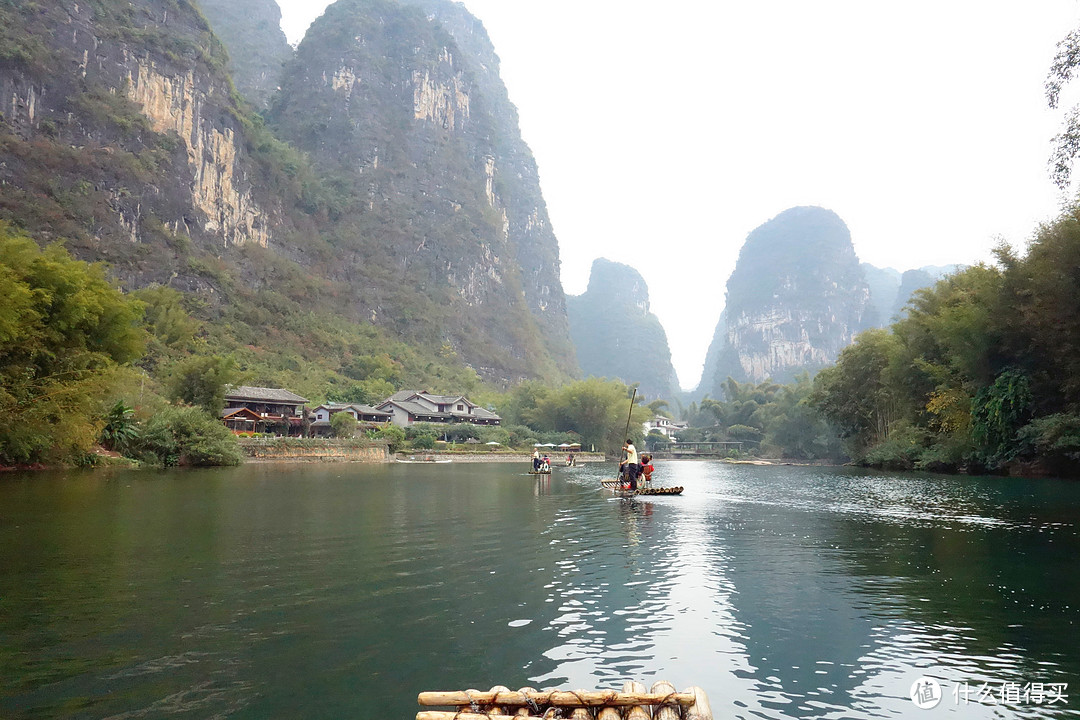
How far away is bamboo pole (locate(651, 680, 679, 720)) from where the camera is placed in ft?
14.0

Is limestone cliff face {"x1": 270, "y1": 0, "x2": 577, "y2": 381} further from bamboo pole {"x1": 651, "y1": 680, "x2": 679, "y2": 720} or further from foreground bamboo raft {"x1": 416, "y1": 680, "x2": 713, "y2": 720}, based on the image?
bamboo pole {"x1": 651, "y1": 680, "x2": 679, "y2": 720}

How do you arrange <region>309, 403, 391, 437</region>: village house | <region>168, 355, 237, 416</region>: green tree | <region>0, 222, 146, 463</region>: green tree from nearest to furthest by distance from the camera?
<region>0, 222, 146, 463</region>: green tree
<region>168, 355, 237, 416</region>: green tree
<region>309, 403, 391, 437</region>: village house

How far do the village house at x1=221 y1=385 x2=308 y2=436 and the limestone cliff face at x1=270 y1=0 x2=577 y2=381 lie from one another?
56.5 metres

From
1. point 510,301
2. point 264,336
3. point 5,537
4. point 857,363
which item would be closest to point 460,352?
point 510,301

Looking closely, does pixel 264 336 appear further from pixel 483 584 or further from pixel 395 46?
pixel 395 46

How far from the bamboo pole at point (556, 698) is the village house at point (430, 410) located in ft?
229

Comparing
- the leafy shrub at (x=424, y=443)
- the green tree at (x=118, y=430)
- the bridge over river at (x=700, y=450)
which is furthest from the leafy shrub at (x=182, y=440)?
the bridge over river at (x=700, y=450)

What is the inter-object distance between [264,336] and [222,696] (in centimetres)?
9083

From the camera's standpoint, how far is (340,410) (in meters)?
68.2

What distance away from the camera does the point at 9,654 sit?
611 cm

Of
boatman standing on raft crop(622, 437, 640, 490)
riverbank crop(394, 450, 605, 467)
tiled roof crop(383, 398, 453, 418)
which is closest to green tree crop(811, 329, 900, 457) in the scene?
riverbank crop(394, 450, 605, 467)

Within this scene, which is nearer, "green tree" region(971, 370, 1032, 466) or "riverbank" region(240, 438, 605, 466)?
"green tree" region(971, 370, 1032, 466)

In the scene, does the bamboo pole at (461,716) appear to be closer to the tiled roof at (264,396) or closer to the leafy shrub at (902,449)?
the leafy shrub at (902,449)

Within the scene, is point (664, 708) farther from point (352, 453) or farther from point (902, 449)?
point (352, 453)
